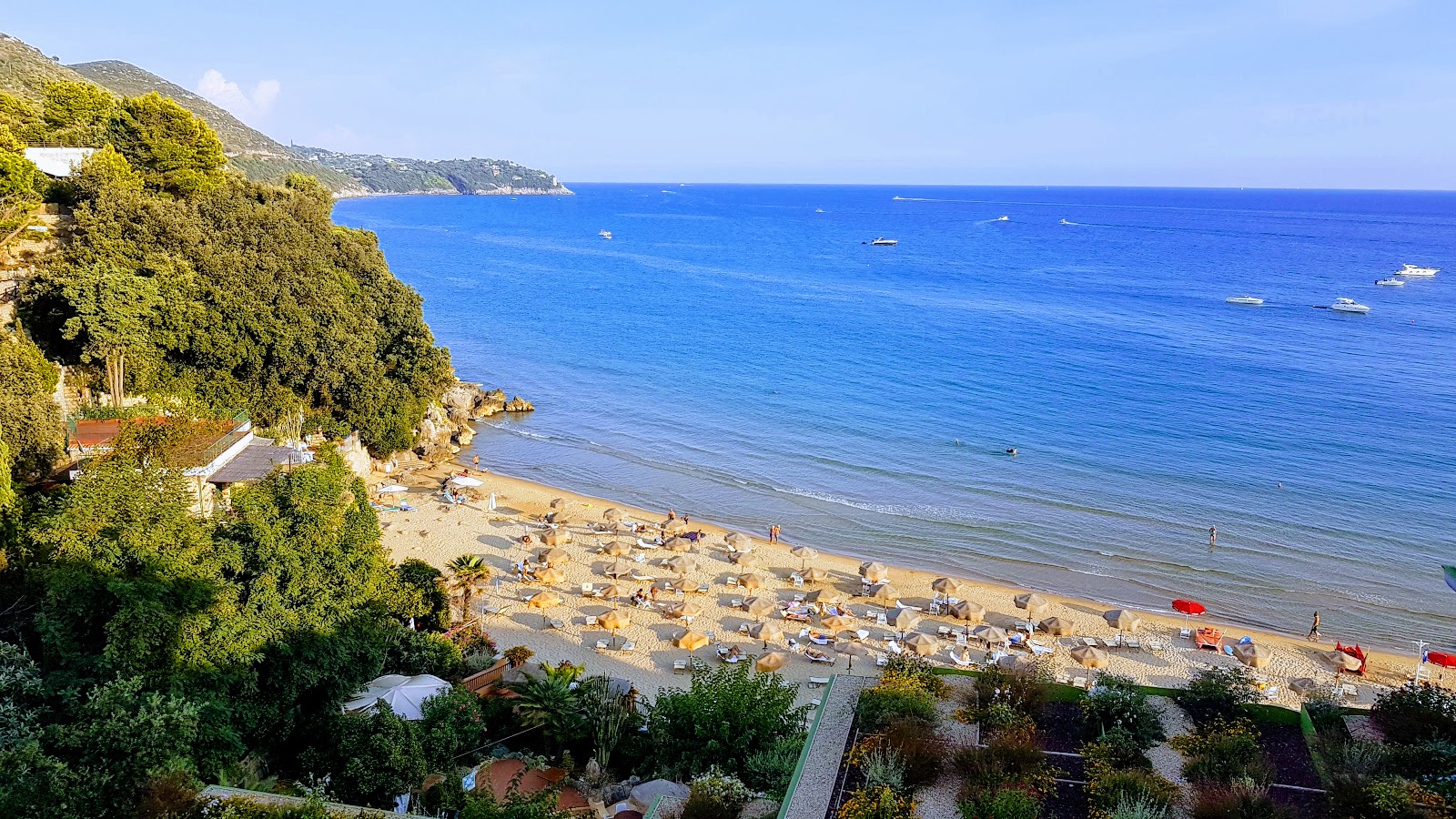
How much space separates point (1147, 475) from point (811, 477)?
12829 millimetres

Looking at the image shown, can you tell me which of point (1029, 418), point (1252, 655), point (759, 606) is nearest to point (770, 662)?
point (759, 606)

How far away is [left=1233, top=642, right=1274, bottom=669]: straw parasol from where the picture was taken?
2094 centimetres

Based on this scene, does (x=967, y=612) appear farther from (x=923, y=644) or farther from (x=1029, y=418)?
(x=1029, y=418)

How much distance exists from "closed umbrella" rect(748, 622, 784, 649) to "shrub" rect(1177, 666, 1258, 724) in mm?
10468

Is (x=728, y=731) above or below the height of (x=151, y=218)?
below

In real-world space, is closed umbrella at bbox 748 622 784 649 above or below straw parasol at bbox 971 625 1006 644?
below

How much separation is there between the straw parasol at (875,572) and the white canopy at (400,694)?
1325 centimetres

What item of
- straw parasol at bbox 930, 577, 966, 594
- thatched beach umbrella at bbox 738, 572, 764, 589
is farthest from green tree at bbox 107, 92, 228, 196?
straw parasol at bbox 930, 577, 966, 594

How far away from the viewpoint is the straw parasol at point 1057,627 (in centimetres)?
2241

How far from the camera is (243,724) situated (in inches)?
516

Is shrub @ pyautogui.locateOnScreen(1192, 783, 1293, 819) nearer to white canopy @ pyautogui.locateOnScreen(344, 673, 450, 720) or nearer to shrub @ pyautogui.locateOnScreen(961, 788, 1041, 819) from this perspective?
shrub @ pyautogui.locateOnScreen(961, 788, 1041, 819)

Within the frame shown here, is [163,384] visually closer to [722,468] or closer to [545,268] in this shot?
[722,468]

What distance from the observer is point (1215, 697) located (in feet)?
41.2

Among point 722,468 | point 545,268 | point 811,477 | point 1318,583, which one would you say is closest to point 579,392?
point 722,468
